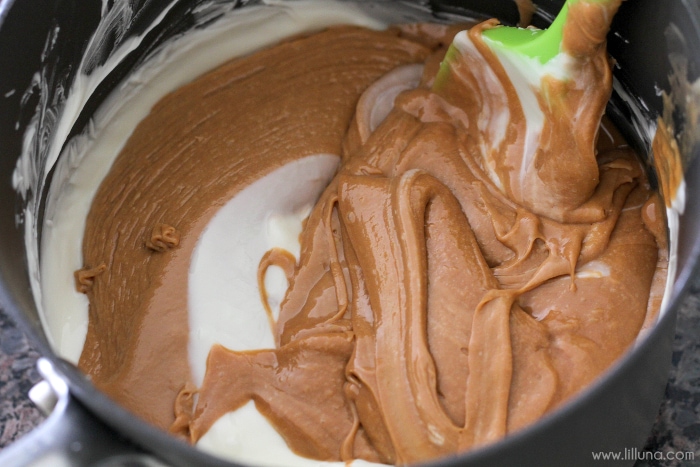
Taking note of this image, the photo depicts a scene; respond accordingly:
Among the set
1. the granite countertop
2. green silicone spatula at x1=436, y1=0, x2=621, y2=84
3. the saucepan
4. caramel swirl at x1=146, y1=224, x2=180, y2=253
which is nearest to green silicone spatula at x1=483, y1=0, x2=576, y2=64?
green silicone spatula at x1=436, y1=0, x2=621, y2=84

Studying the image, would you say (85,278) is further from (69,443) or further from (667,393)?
(667,393)

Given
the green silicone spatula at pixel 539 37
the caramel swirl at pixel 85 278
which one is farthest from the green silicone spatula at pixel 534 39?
the caramel swirl at pixel 85 278

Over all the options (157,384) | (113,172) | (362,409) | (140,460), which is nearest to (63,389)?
(140,460)

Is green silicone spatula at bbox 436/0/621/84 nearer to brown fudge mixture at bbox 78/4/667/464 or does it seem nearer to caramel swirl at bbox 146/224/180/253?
brown fudge mixture at bbox 78/4/667/464

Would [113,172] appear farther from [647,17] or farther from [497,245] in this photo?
[647,17]

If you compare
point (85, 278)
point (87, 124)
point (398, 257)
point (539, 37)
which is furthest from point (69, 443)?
point (539, 37)

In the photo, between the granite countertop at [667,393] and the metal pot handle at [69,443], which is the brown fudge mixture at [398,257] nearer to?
the granite countertop at [667,393]
